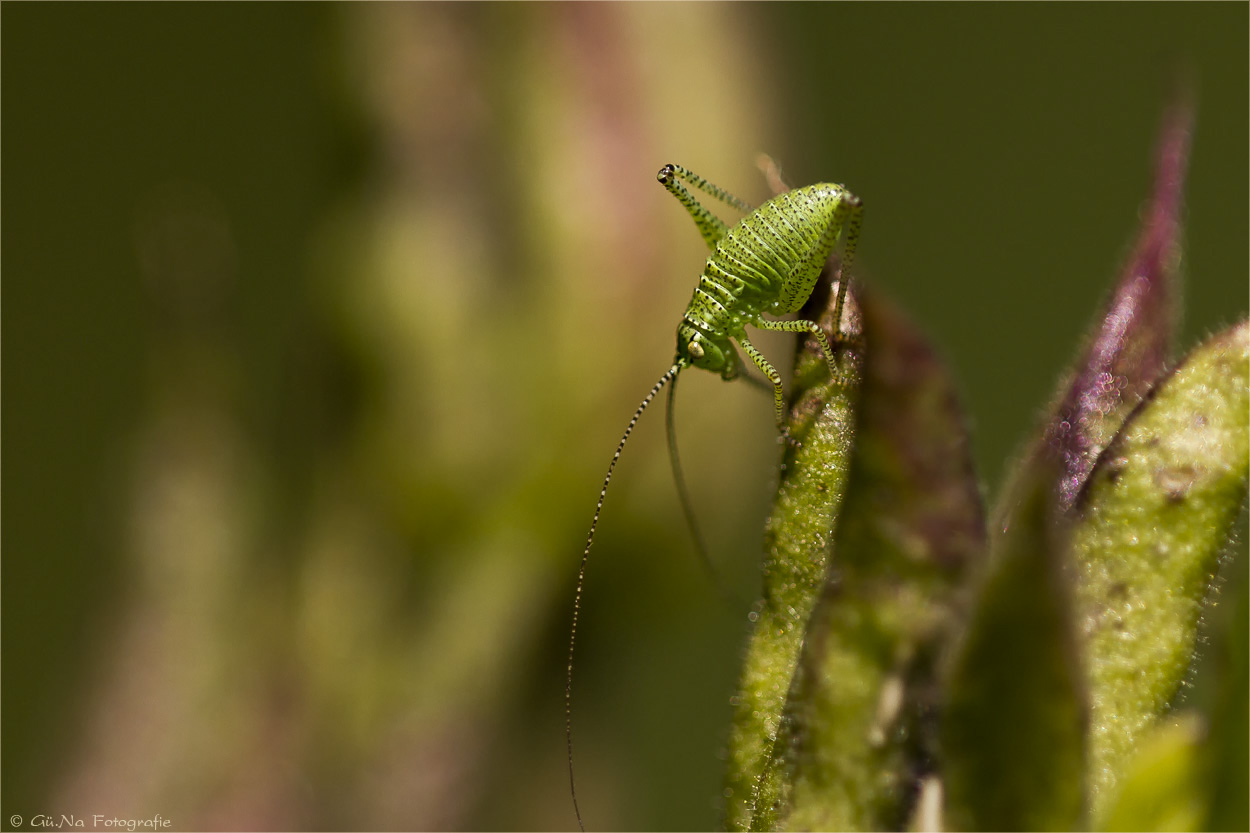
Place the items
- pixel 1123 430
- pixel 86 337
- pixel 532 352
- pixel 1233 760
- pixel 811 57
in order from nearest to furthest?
pixel 1233 760 < pixel 1123 430 < pixel 532 352 < pixel 86 337 < pixel 811 57

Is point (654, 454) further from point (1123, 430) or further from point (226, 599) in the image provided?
point (1123, 430)

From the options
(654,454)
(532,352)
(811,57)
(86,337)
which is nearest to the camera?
(532,352)

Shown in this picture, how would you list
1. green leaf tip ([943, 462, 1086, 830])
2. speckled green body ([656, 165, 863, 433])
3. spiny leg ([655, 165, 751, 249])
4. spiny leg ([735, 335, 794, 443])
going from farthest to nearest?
spiny leg ([655, 165, 751, 249]) → spiny leg ([735, 335, 794, 443]) → speckled green body ([656, 165, 863, 433]) → green leaf tip ([943, 462, 1086, 830])

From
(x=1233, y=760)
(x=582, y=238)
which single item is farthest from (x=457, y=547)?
(x=1233, y=760)

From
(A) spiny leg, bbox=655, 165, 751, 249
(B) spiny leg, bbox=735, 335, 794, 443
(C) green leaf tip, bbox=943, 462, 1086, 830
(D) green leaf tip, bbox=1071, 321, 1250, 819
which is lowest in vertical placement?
(C) green leaf tip, bbox=943, 462, 1086, 830

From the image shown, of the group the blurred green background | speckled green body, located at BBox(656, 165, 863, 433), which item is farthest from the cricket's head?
the blurred green background

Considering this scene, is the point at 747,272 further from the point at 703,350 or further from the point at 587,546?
the point at 587,546

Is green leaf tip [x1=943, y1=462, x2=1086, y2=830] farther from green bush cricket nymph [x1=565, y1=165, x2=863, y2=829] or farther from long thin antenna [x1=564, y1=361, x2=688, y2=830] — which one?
long thin antenna [x1=564, y1=361, x2=688, y2=830]

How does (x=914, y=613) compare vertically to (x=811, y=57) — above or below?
below
